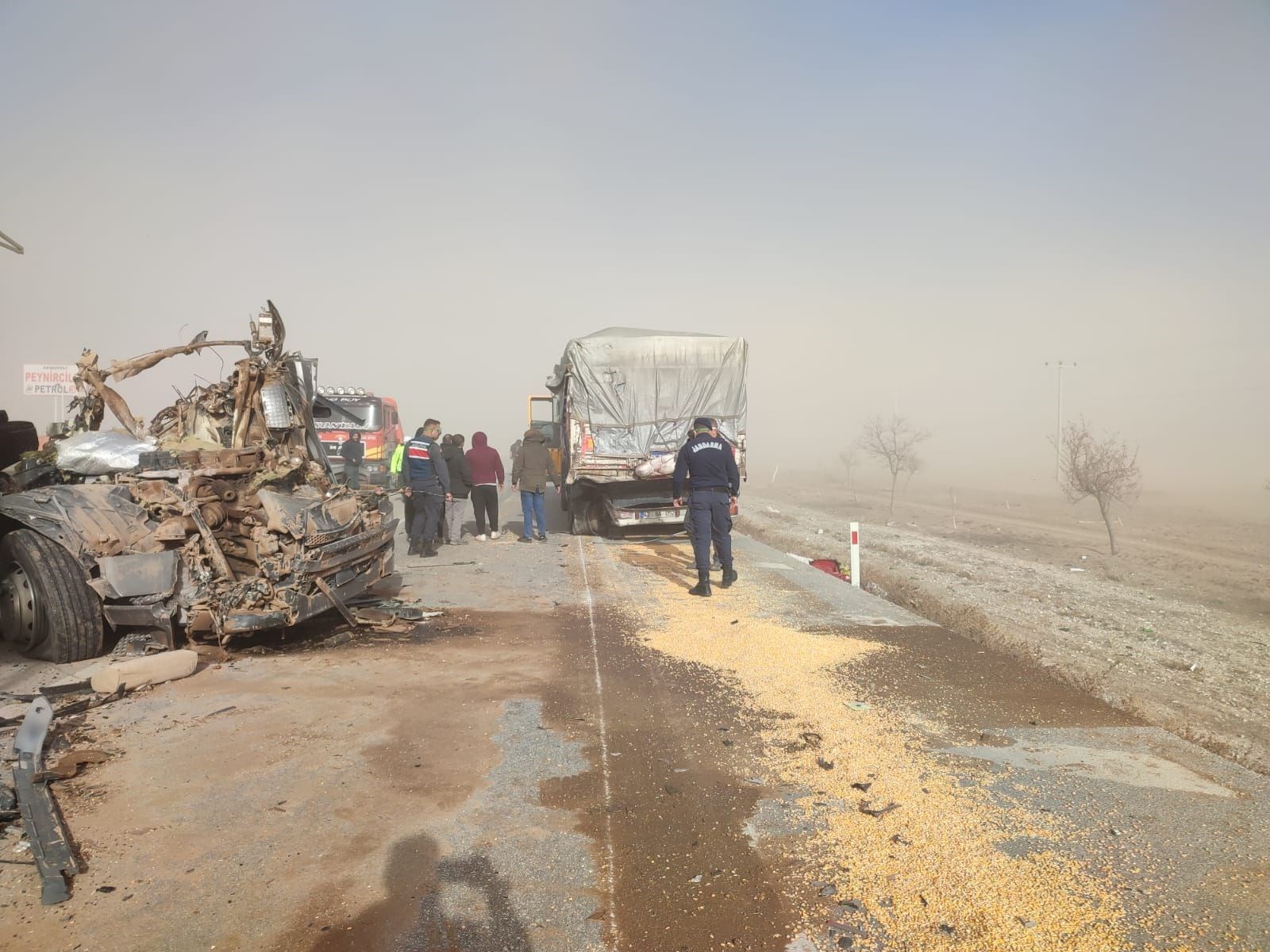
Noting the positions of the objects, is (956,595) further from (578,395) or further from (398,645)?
(398,645)

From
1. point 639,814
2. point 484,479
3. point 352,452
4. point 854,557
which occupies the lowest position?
point 639,814

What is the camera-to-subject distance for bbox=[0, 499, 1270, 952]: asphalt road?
2617 mm

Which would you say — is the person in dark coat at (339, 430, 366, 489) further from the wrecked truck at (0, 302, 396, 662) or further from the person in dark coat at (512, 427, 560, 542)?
the wrecked truck at (0, 302, 396, 662)

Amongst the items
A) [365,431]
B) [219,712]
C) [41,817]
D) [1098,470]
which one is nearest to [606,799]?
[41,817]

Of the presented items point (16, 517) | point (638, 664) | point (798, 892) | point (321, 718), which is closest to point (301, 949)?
point (798, 892)

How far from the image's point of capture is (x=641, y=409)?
1273 centimetres

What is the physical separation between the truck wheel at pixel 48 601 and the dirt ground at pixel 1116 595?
7451 millimetres

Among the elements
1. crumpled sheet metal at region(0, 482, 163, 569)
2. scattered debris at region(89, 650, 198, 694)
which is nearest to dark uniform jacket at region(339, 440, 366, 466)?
crumpled sheet metal at region(0, 482, 163, 569)

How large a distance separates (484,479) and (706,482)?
5330 millimetres

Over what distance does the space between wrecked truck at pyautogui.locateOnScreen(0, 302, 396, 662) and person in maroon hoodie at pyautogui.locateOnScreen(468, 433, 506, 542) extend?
5.41 metres

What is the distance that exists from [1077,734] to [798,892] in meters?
2.59

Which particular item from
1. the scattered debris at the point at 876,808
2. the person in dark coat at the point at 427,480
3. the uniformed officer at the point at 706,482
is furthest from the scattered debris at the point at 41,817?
the person in dark coat at the point at 427,480

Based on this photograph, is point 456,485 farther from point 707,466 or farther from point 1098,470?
point 1098,470

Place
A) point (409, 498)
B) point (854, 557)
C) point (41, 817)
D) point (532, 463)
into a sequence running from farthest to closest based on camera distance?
point (532, 463) → point (409, 498) → point (854, 557) → point (41, 817)
